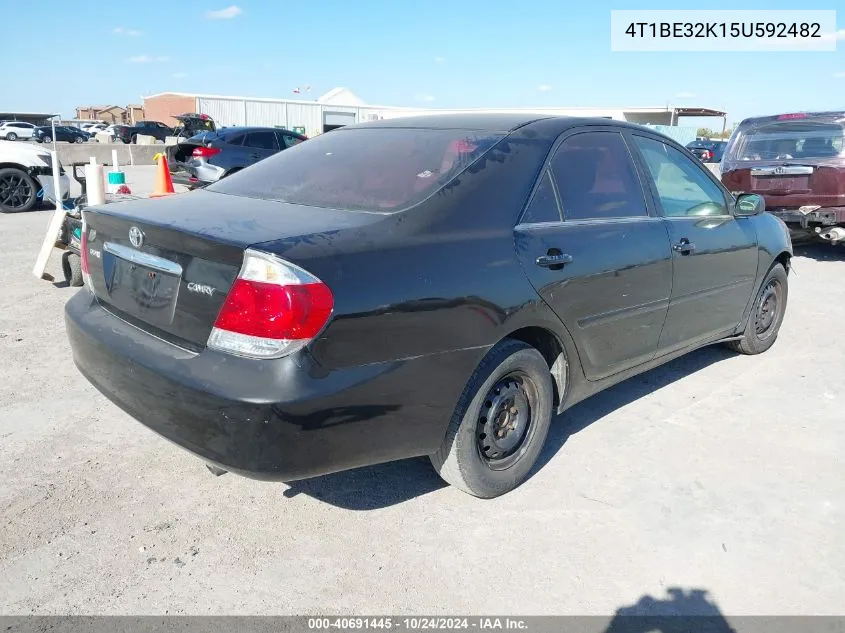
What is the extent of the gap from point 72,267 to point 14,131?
43.7 metres

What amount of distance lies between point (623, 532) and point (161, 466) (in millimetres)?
2115

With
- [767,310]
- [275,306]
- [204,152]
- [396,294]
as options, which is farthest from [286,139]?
[275,306]

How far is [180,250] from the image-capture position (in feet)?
7.88

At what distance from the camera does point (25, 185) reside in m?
11.3

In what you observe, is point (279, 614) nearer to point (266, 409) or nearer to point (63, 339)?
point (266, 409)

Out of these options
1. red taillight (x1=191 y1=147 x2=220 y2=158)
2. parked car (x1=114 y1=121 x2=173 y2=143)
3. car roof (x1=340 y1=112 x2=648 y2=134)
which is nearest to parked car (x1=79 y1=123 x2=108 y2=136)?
parked car (x1=114 y1=121 x2=173 y2=143)

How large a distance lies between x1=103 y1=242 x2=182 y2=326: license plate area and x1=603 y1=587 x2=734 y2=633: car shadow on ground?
193 cm

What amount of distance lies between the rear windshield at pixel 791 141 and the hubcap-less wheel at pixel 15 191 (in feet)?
37.2

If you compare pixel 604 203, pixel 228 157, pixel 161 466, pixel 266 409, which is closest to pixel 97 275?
pixel 161 466

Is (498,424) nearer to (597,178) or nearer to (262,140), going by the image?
(597,178)

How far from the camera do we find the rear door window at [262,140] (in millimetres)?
14125

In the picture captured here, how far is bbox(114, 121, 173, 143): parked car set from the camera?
132 ft

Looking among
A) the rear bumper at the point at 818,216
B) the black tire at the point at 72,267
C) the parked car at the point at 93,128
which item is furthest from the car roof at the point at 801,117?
the parked car at the point at 93,128

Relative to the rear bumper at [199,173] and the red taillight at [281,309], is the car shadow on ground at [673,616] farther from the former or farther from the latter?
the rear bumper at [199,173]
